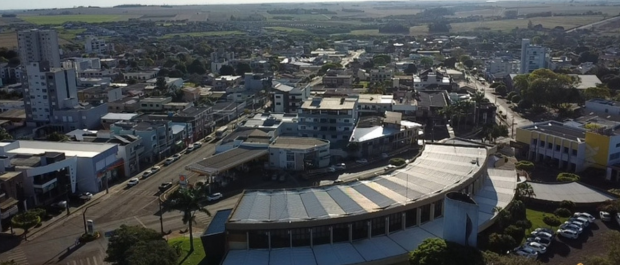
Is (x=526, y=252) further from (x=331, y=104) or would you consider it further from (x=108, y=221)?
(x=331, y=104)

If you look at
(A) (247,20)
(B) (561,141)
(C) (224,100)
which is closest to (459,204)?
(B) (561,141)

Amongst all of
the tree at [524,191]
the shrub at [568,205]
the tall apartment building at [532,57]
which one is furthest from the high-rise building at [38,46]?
the shrub at [568,205]

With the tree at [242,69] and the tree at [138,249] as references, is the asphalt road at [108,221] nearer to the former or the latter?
the tree at [138,249]

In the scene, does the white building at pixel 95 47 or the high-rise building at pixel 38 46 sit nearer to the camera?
the high-rise building at pixel 38 46

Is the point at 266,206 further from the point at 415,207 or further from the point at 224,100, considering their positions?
the point at 224,100

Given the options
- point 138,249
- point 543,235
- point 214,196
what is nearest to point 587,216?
point 543,235

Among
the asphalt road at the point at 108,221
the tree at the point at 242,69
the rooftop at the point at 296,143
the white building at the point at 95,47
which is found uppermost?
the white building at the point at 95,47
